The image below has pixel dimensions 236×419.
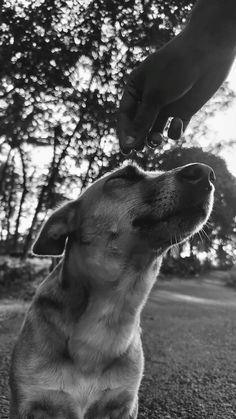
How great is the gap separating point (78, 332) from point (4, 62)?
8.29 m

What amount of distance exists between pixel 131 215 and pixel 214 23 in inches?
67.2

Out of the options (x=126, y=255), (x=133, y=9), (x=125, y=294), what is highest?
(x=133, y=9)

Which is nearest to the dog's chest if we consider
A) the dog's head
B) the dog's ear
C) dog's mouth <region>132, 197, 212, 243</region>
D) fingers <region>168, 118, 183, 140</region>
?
the dog's head

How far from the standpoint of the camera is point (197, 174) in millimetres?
2809

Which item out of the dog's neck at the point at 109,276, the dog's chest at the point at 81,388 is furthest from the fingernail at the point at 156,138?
the dog's chest at the point at 81,388

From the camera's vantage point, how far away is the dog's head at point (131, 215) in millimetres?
2852

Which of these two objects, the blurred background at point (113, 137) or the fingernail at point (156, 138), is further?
the blurred background at point (113, 137)

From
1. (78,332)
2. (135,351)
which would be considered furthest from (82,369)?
(135,351)

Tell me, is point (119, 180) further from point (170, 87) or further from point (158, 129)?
point (170, 87)

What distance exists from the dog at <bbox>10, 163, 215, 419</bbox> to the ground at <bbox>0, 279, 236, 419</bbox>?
140 centimetres

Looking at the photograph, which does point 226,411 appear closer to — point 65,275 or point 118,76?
point 65,275

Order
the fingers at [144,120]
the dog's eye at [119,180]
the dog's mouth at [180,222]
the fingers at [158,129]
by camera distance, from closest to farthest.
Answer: the fingers at [144,120] < the fingers at [158,129] < the dog's mouth at [180,222] < the dog's eye at [119,180]

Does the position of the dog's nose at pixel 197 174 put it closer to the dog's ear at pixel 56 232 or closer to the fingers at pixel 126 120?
the dog's ear at pixel 56 232

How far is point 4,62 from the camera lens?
9.70 metres
